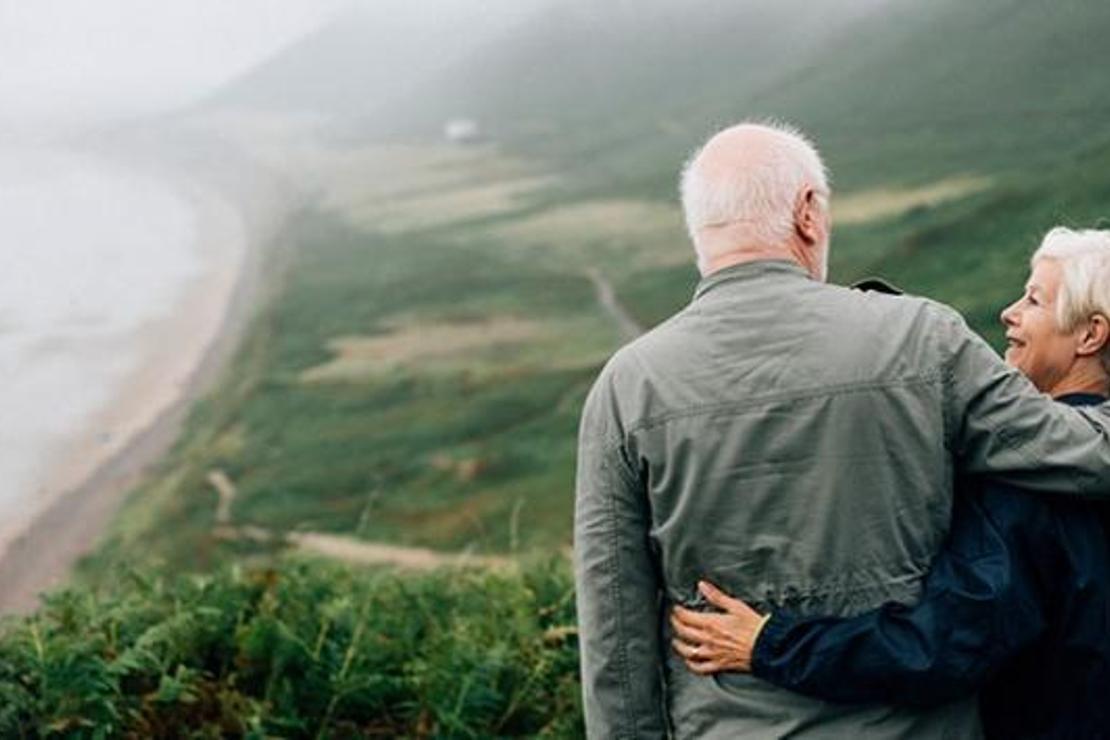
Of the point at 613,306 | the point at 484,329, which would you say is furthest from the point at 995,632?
the point at 484,329

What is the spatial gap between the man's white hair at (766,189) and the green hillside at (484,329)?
63.9 inches

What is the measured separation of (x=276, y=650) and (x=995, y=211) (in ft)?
150

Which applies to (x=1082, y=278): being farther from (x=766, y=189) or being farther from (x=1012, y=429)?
(x=766, y=189)

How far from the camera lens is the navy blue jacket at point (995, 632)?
9.57ft

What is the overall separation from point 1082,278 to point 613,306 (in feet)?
158

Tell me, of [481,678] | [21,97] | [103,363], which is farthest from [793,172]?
[21,97]

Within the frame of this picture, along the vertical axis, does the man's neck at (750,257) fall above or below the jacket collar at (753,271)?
above

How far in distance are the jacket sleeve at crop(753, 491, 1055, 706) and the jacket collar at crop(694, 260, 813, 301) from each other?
62cm

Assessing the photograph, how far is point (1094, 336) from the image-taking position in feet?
10.7

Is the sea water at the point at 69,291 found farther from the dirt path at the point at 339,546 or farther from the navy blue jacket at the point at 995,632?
the navy blue jacket at the point at 995,632

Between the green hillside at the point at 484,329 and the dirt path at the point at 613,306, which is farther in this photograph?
the dirt path at the point at 613,306

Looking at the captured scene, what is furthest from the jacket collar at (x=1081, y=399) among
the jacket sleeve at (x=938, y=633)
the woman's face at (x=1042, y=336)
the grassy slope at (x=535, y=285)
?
the grassy slope at (x=535, y=285)

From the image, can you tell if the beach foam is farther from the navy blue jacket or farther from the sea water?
the navy blue jacket

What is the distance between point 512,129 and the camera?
3836 inches
